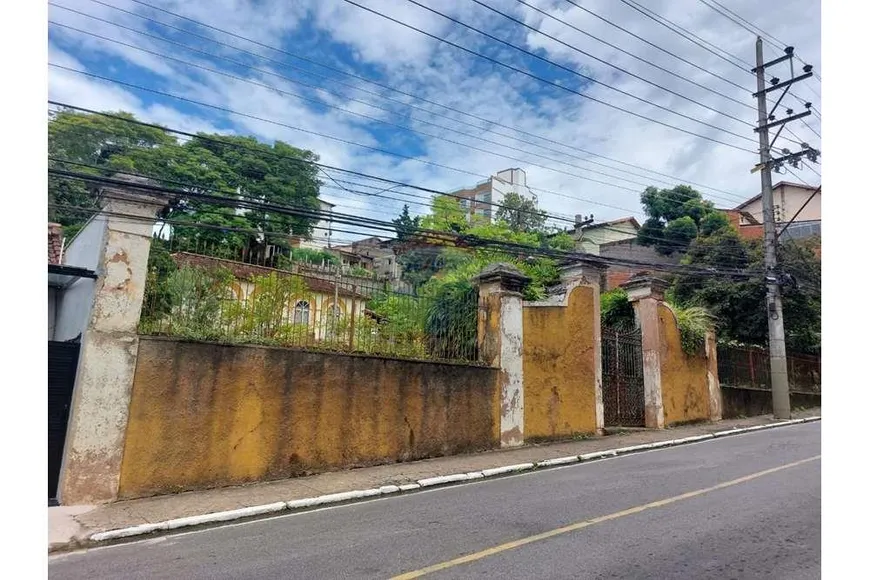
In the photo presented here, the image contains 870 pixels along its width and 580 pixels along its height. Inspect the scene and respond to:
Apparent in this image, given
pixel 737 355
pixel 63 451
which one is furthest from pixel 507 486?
pixel 737 355

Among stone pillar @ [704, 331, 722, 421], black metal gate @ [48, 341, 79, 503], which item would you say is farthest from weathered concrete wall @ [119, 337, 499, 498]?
stone pillar @ [704, 331, 722, 421]

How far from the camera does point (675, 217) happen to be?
40.0 metres

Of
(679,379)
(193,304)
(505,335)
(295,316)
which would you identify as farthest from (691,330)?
(193,304)

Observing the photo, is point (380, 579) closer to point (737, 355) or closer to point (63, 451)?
point (63, 451)

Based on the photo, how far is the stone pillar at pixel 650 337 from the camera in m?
14.1

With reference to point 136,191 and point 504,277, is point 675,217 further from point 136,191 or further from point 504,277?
point 136,191

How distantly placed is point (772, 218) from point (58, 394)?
18.8 metres

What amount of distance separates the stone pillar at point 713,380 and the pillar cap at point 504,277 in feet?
25.5

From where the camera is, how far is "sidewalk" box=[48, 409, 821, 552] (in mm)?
5867

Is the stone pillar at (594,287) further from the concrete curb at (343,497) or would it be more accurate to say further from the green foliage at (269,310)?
the green foliage at (269,310)

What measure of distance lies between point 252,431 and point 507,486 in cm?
382

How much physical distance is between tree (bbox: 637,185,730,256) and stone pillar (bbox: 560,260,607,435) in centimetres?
2568

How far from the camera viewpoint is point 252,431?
787 centimetres

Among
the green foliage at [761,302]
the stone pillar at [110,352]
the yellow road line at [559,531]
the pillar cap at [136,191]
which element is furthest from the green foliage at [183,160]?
the yellow road line at [559,531]
